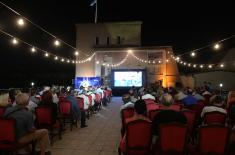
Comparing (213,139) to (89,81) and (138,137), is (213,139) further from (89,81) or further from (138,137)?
(89,81)

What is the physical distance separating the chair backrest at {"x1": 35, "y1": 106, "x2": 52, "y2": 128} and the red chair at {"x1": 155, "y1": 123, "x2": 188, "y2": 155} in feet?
11.2

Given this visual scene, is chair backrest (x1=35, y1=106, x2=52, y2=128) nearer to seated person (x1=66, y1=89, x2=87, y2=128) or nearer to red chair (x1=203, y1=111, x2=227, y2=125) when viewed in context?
seated person (x1=66, y1=89, x2=87, y2=128)

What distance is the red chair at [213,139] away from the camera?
419cm

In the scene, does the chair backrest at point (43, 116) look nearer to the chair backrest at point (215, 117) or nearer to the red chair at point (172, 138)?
the red chair at point (172, 138)

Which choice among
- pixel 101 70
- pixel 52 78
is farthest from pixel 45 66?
pixel 101 70

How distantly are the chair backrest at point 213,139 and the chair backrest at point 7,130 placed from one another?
10.2ft

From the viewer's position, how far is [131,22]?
28609 millimetres

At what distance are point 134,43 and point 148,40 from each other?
2.41 metres

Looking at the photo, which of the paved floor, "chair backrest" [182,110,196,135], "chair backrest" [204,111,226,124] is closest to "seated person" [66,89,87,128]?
the paved floor

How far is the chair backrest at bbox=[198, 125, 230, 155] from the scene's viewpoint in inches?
165

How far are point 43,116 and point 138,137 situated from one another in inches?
126

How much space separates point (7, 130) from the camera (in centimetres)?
479

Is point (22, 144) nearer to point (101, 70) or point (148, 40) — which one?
point (101, 70)

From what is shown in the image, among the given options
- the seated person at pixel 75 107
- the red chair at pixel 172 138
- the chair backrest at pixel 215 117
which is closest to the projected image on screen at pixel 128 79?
the seated person at pixel 75 107
